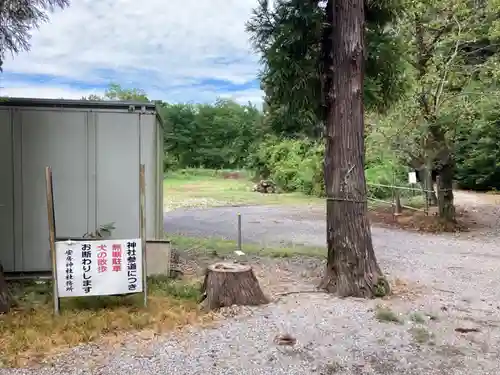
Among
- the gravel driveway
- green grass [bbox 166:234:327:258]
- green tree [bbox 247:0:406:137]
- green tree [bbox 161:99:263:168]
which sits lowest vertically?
the gravel driveway

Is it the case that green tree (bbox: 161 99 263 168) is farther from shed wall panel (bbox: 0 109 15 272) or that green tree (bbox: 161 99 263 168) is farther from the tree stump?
the tree stump

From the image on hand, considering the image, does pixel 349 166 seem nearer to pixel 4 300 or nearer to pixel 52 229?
pixel 52 229

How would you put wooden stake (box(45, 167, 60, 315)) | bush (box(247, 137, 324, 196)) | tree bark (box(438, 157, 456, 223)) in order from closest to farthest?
wooden stake (box(45, 167, 60, 315)), tree bark (box(438, 157, 456, 223)), bush (box(247, 137, 324, 196))

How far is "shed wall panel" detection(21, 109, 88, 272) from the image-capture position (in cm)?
608

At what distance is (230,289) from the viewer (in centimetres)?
486

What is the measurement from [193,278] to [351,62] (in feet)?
10.0

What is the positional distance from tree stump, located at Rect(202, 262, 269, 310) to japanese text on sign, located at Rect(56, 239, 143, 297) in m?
0.66

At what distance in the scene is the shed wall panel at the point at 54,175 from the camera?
6.08 m

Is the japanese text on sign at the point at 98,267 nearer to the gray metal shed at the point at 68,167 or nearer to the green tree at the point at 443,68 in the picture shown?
the gray metal shed at the point at 68,167

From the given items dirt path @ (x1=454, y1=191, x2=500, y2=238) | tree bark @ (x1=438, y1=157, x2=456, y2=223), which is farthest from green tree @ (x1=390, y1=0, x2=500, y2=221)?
dirt path @ (x1=454, y1=191, x2=500, y2=238)

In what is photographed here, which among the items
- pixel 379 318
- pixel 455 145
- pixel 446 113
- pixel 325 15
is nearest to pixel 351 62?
pixel 325 15

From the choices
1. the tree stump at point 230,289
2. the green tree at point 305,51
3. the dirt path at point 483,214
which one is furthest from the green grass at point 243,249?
the dirt path at point 483,214

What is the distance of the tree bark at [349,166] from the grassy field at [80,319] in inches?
63.3

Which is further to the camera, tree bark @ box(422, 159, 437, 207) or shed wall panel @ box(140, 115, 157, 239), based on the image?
tree bark @ box(422, 159, 437, 207)
